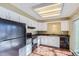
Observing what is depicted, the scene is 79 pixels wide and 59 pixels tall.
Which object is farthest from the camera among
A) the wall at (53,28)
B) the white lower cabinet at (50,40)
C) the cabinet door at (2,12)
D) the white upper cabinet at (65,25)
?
the wall at (53,28)

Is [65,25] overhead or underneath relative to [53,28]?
overhead

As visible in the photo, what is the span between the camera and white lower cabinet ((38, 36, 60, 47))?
20.7 ft

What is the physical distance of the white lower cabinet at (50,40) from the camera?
6320 millimetres

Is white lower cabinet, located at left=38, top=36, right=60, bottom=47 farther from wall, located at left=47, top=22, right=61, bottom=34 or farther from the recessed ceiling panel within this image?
the recessed ceiling panel

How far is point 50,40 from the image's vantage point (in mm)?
6609

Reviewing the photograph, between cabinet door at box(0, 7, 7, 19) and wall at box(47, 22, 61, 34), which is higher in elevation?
cabinet door at box(0, 7, 7, 19)

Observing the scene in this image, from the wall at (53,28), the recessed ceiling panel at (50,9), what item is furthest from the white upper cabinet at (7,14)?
the wall at (53,28)

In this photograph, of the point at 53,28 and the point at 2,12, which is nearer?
the point at 2,12

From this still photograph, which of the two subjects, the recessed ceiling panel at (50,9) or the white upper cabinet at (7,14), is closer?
the white upper cabinet at (7,14)

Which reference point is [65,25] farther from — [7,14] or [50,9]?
[7,14]

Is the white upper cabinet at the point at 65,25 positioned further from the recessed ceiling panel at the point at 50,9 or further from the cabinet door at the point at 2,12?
the cabinet door at the point at 2,12

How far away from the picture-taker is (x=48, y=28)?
7.59 meters

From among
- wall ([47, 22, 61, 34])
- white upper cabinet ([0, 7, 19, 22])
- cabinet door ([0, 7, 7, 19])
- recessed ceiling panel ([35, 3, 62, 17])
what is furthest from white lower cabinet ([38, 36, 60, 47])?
cabinet door ([0, 7, 7, 19])

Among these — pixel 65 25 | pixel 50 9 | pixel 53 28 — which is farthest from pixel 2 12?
pixel 53 28
